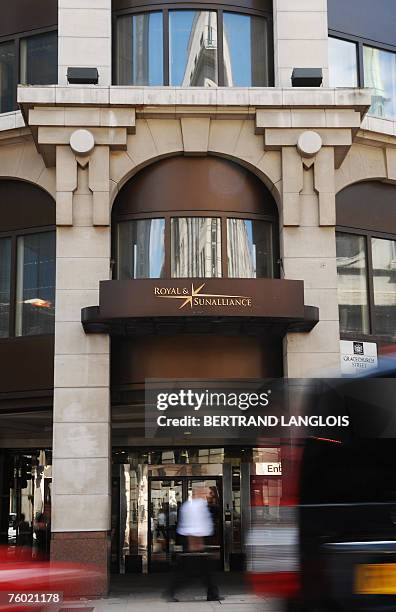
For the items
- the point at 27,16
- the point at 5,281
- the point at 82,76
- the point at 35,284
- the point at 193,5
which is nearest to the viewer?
the point at 82,76

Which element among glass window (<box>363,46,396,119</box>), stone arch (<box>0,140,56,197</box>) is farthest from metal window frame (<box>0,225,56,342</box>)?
glass window (<box>363,46,396,119</box>)

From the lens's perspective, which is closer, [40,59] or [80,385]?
[80,385]

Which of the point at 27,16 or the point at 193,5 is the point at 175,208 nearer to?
the point at 193,5

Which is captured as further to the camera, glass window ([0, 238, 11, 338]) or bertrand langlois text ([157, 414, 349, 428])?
glass window ([0, 238, 11, 338])

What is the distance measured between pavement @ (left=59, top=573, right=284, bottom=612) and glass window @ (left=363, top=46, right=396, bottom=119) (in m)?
10.8

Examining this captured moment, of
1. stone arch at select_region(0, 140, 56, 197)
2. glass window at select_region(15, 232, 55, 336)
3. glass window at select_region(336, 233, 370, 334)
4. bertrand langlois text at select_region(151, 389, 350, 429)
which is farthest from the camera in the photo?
glass window at select_region(336, 233, 370, 334)

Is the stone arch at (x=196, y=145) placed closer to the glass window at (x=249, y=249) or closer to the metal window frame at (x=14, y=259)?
the glass window at (x=249, y=249)

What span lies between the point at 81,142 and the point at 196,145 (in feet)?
7.63

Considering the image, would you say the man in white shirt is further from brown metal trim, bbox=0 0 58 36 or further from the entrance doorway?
brown metal trim, bbox=0 0 58 36

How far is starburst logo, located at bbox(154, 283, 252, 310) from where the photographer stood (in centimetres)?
1659

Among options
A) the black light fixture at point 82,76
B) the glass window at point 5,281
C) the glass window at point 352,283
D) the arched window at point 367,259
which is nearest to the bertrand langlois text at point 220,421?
the arched window at point 367,259

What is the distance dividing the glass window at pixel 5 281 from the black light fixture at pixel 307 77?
710cm

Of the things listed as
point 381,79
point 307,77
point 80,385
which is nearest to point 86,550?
point 80,385

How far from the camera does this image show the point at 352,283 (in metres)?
19.3
